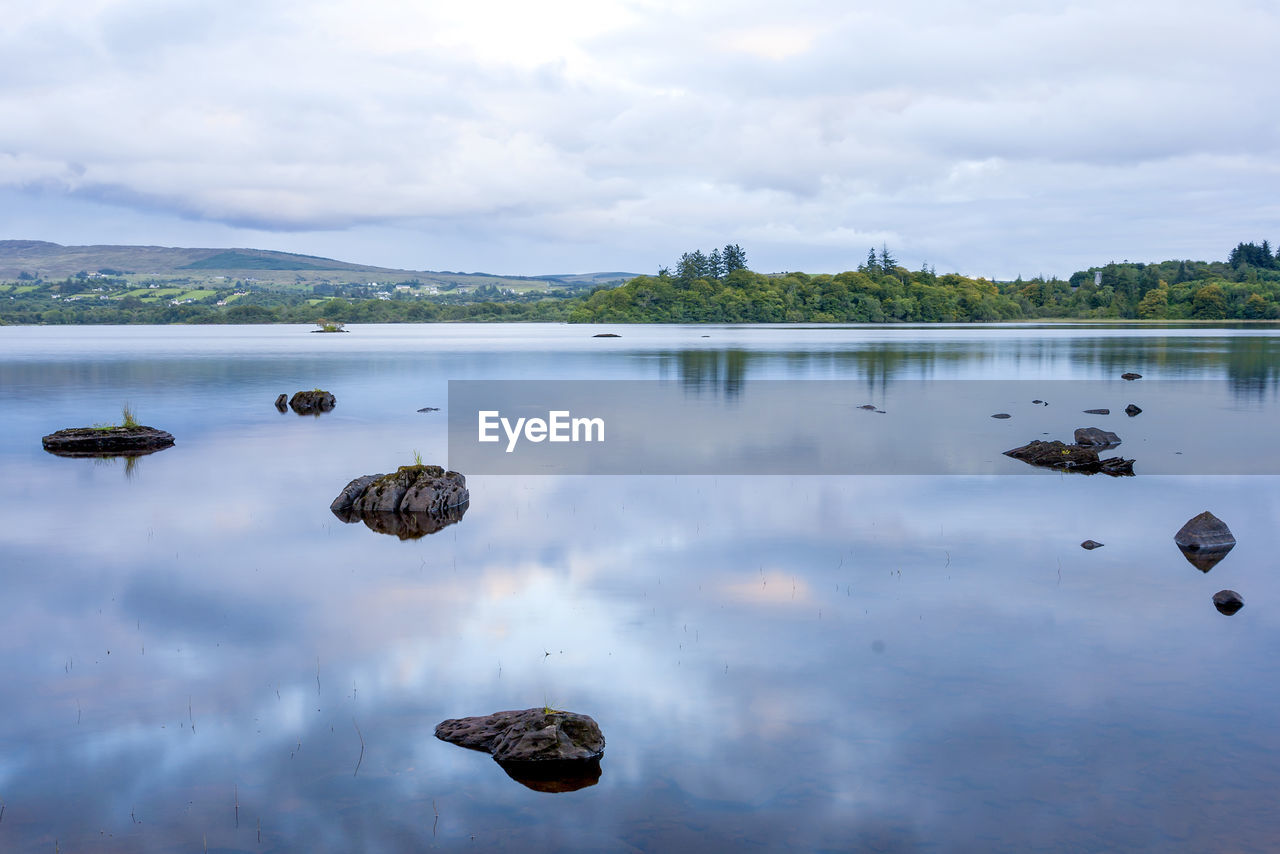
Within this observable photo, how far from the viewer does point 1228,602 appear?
14117 millimetres

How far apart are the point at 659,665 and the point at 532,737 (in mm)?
2758

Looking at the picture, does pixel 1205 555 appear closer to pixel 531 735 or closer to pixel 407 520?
pixel 531 735

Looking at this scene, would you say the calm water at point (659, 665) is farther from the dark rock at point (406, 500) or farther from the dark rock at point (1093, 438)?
the dark rock at point (1093, 438)

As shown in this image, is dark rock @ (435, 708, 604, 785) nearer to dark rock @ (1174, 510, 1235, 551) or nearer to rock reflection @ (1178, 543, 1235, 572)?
rock reflection @ (1178, 543, 1235, 572)

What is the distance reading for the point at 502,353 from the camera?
353 feet

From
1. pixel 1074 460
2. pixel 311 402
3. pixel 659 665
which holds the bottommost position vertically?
pixel 659 665

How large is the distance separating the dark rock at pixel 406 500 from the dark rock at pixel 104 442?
46.0ft

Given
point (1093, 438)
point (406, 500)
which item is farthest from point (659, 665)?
point (1093, 438)

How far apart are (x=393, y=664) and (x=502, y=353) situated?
3820 inches

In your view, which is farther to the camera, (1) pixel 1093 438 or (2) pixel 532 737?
(1) pixel 1093 438

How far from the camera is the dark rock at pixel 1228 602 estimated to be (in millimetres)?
13945

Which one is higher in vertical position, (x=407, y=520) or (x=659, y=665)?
(x=407, y=520)

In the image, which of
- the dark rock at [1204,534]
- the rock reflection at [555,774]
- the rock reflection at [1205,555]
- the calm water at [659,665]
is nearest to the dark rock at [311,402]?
the calm water at [659,665]

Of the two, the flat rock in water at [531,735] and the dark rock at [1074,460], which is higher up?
the dark rock at [1074,460]
